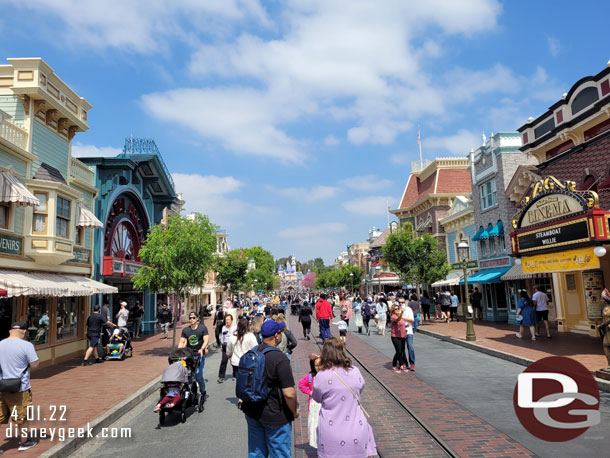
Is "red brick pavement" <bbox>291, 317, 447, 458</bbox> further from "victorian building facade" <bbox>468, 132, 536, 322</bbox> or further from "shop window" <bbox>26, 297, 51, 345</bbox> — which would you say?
"victorian building facade" <bbox>468, 132, 536, 322</bbox>

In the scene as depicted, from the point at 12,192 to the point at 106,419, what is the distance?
785 centimetres

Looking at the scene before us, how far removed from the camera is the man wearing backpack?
4082 mm

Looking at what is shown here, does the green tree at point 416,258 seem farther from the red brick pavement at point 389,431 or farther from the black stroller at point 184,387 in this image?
the black stroller at point 184,387

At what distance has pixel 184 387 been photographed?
297 inches

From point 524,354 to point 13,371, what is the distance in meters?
12.2

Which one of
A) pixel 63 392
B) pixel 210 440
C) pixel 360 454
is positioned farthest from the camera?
pixel 63 392

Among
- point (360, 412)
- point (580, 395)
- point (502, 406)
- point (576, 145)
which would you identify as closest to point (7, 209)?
point (360, 412)

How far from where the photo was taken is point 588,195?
39.9 ft

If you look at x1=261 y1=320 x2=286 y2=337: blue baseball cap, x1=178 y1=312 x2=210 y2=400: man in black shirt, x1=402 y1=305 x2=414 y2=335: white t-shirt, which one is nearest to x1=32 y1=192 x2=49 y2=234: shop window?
x1=178 y1=312 x2=210 y2=400: man in black shirt

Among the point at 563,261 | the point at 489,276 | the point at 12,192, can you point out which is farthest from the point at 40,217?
the point at 489,276

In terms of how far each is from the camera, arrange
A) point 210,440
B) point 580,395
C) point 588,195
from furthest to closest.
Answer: point 588,195
point 580,395
point 210,440

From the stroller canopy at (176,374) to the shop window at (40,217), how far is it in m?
9.01

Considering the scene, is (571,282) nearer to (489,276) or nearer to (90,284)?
(489,276)

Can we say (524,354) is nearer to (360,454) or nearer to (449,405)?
(449,405)
